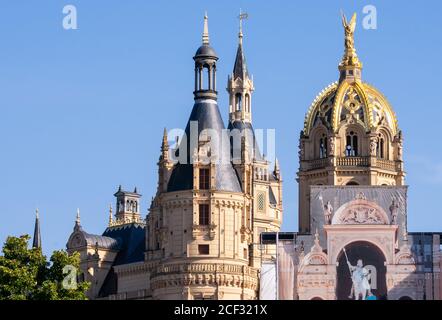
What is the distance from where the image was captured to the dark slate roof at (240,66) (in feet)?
527

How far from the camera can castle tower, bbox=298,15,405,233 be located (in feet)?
465

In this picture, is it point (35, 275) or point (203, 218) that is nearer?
point (35, 275)

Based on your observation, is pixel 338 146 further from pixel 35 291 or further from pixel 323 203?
pixel 35 291

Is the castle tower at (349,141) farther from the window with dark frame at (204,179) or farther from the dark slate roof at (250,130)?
the window with dark frame at (204,179)

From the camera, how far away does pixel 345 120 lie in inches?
5610

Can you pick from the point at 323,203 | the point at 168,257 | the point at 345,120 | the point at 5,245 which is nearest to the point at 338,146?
the point at 345,120

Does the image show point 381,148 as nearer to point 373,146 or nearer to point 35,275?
point 373,146

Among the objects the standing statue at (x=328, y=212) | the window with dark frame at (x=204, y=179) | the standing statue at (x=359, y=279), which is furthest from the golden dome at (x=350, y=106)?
the window with dark frame at (x=204, y=179)

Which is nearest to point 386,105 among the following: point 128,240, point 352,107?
point 352,107

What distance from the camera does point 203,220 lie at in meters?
126

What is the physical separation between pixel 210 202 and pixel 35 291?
20.3 metres

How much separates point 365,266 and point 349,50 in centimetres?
2714

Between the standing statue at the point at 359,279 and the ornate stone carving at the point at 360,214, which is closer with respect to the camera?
the standing statue at the point at 359,279

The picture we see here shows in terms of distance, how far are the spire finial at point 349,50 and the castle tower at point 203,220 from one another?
62.5 ft
